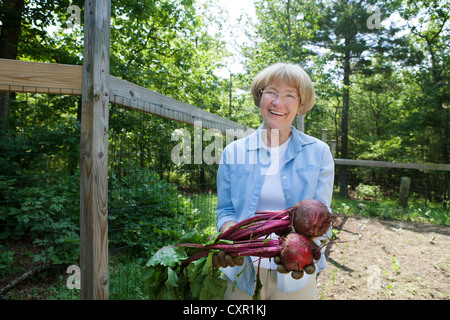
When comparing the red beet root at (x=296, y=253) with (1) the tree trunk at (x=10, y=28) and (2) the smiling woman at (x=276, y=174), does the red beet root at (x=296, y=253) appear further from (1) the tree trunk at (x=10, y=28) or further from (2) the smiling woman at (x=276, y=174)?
(1) the tree trunk at (x=10, y=28)

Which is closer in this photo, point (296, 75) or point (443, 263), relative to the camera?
point (296, 75)

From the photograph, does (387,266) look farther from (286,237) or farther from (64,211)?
(64,211)

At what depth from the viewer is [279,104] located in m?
1.66

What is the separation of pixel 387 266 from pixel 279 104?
4.18 meters

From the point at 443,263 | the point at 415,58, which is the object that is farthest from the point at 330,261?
the point at 415,58

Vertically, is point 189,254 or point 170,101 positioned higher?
point 170,101

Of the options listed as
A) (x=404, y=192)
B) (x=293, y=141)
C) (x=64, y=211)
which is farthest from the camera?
(x=404, y=192)

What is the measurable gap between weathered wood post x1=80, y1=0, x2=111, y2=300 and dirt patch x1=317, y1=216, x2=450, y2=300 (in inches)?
108

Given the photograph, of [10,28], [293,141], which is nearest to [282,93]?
[293,141]

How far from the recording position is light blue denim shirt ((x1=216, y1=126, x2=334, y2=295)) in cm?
161

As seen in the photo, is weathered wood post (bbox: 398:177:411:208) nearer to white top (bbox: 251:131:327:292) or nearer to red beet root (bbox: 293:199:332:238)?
white top (bbox: 251:131:327:292)

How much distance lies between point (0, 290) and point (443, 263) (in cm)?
645

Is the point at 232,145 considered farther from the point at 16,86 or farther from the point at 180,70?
the point at 180,70

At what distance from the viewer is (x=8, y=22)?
5.40 meters
